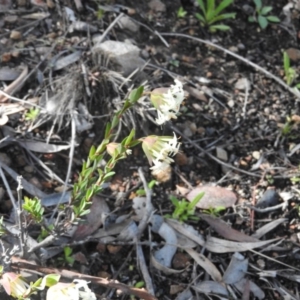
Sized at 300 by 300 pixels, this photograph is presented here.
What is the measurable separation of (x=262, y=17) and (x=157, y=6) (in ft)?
1.98

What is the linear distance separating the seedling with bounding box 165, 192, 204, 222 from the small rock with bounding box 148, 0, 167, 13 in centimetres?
113

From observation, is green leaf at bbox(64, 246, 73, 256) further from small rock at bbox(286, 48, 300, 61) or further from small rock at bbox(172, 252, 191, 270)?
small rock at bbox(286, 48, 300, 61)

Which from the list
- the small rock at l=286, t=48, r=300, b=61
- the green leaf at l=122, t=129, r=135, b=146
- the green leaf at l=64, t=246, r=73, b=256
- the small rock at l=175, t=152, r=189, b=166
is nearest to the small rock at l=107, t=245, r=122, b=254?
the green leaf at l=64, t=246, r=73, b=256

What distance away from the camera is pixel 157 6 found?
324 cm

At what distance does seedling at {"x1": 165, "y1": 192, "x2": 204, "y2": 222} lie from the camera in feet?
8.56

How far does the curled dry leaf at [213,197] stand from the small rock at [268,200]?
4.7 inches

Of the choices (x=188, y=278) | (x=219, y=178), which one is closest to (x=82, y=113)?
(x=219, y=178)

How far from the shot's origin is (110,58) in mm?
2863

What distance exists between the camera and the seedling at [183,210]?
261 cm

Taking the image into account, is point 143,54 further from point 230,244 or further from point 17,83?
point 230,244

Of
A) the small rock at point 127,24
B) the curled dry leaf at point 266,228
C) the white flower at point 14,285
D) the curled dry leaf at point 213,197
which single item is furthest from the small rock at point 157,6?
the white flower at point 14,285

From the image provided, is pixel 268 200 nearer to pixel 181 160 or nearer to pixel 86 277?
pixel 181 160

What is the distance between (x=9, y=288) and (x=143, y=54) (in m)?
1.58

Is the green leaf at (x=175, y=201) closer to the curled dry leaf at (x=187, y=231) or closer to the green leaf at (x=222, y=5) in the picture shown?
the curled dry leaf at (x=187, y=231)
